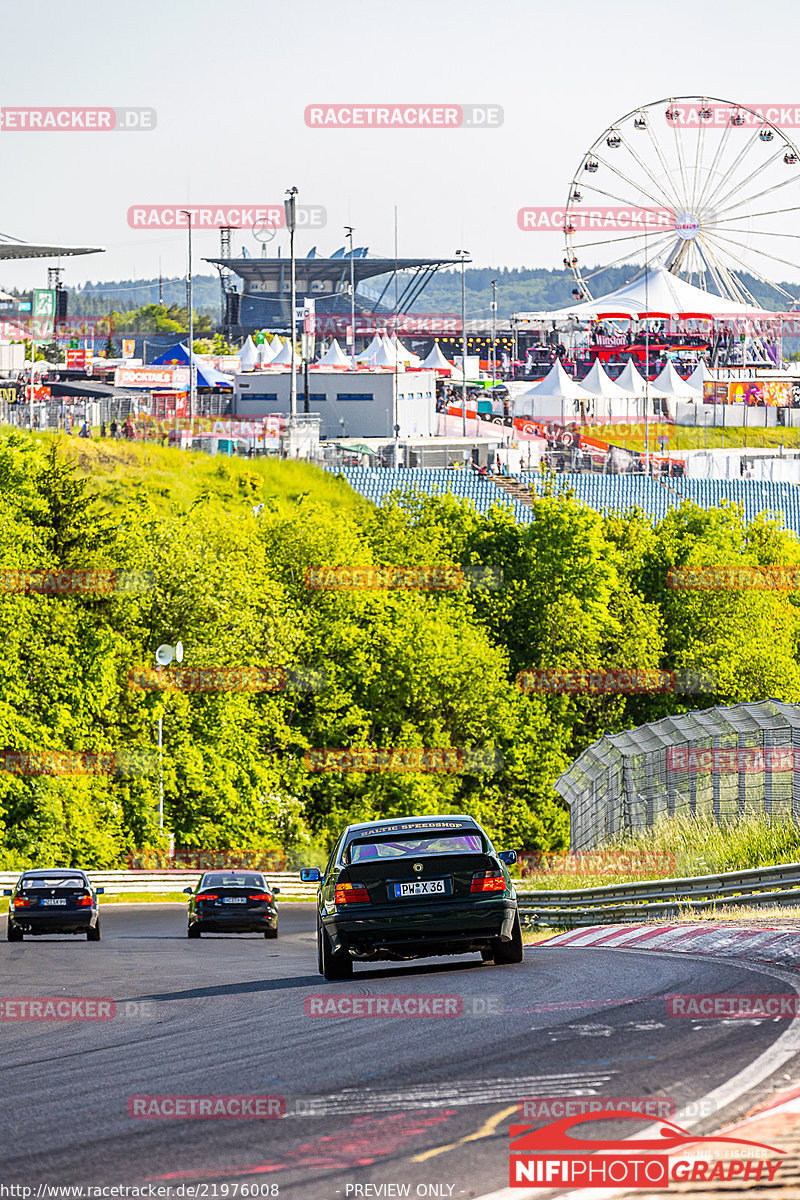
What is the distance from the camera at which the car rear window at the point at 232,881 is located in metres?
25.1

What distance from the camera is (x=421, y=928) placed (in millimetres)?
12797

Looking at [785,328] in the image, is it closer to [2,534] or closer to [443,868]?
[2,534]

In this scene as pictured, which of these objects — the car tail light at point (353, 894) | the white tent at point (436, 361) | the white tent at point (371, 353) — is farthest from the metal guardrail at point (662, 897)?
the white tent at point (436, 361)

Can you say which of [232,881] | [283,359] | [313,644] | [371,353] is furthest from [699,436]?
[232,881]

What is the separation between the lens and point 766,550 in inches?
2586

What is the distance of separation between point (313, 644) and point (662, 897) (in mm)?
33114

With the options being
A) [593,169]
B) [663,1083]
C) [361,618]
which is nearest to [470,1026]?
[663,1083]

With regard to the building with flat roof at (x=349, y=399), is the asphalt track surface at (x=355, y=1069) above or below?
below

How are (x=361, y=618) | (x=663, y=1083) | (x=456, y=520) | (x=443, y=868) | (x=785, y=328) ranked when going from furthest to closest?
(x=785, y=328), (x=456, y=520), (x=361, y=618), (x=443, y=868), (x=663, y=1083)

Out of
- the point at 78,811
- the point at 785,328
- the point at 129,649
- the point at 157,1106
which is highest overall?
the point at 785,328

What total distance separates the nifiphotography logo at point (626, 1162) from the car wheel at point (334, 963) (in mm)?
7247

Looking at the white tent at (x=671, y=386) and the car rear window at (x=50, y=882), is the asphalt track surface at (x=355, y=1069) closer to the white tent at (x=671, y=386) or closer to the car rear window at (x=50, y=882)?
the car rear window at (x=50, y=882)

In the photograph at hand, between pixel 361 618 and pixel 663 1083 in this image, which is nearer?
pixel 663 1083

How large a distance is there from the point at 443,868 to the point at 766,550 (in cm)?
5483
